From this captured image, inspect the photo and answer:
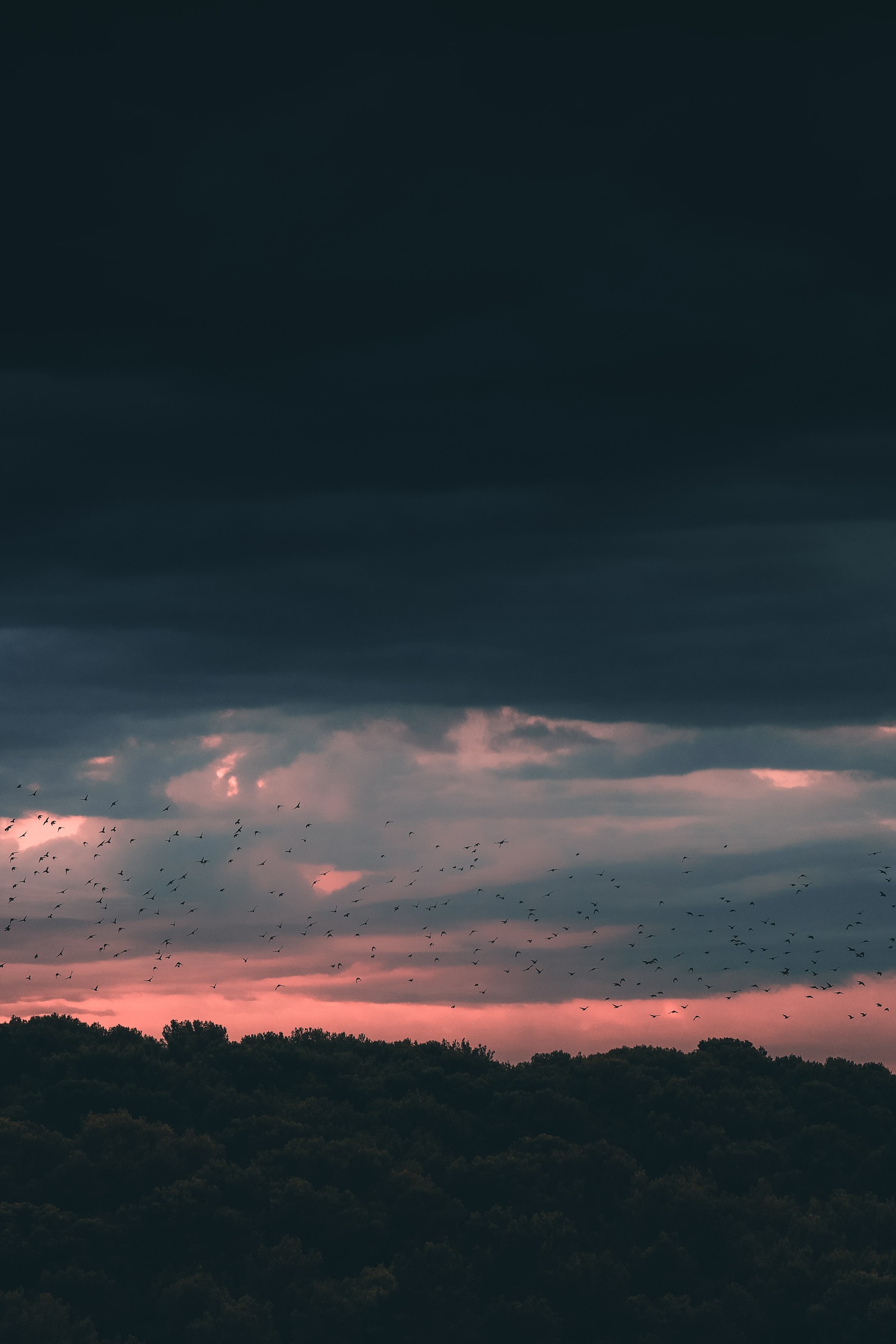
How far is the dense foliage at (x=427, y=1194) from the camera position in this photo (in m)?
82.5

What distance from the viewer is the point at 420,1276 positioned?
83375mm

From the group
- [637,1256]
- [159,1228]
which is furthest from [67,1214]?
[637,1256]

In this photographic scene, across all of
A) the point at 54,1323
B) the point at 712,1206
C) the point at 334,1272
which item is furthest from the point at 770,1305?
the point at 54,1323

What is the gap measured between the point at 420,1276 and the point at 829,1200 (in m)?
28.4

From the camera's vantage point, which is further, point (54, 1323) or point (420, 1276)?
point (420, 1276)

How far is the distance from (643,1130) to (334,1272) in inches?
940

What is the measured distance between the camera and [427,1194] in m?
88.5

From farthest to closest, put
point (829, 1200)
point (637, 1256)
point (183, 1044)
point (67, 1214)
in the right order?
1. point (183, 1044)
2. point (829, 1200)
3. point (637, 1256)
4. point (67, 1214)

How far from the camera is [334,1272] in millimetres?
87625

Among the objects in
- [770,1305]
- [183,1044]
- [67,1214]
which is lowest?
[770,1305]

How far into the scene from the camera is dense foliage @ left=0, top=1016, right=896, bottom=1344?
271ft

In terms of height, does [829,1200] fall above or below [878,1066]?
below

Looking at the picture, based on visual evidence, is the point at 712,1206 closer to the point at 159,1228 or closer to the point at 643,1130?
the point at 643,1130

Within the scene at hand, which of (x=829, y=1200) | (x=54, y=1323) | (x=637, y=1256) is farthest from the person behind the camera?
(x=829, y=1200)
